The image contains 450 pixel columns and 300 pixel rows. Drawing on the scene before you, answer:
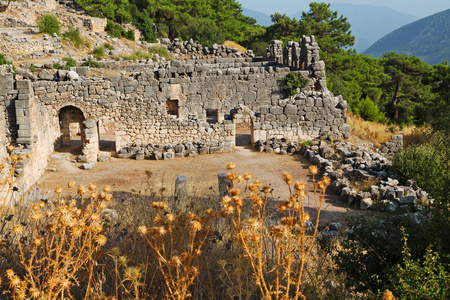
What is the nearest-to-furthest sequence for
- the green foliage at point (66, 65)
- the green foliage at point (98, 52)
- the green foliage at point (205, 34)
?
the green foliage at point (66, 65) → the green foliage at point (98, 52) → the green foliage at point (205, 34)

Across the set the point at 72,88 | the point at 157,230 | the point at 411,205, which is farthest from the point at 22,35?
the point at 157,230

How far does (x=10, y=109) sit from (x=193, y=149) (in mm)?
6176

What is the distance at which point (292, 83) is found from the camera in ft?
64.4

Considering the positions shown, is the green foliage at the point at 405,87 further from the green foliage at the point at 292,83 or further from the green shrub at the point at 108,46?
the green shrub at the point at 108,46

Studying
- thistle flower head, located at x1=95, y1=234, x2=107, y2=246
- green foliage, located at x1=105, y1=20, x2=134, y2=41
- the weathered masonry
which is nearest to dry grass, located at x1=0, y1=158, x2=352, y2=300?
thistle flower head, located at x1=95, y1=234, x2=107, y2=246

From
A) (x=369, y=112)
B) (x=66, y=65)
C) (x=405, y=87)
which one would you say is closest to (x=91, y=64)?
(x=66, y=65)

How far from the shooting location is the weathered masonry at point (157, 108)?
12.8 metres

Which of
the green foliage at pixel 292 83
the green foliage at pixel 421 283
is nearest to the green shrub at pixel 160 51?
the green foliage at pixel 292 83

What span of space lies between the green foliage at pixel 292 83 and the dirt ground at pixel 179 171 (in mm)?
5104

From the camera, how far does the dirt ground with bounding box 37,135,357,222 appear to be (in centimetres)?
1181

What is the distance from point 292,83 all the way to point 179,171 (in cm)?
867

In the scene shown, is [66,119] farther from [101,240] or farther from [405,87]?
[405,87]

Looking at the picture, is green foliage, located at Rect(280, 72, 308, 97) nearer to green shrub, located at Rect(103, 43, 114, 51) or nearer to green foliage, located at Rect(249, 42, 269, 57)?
green shrub, located at Rect(103, 43, 114, 51)

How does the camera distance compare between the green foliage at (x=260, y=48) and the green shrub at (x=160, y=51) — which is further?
the green foliage at (x=260, y=48)
